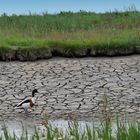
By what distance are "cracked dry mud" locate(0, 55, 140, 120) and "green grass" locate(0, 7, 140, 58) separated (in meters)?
0.76

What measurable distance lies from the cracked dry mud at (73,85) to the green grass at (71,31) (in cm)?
76

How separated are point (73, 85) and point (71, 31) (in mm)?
7754

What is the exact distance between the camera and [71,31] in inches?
763

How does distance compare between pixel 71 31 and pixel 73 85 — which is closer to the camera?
pixel 73 85

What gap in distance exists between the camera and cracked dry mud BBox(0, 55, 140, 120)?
955 cm

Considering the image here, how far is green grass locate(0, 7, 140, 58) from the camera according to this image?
15.9m

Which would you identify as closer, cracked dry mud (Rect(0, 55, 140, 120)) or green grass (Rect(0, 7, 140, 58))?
cracked dry mud (Rect(0, 55, 140, 120))

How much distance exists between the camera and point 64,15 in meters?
26.0

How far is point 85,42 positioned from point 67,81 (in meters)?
4.02

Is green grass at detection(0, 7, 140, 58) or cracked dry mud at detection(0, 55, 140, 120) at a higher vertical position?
green grass at detection(0, 7, 140, 58)

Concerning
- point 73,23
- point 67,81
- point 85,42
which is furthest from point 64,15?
point 67,81

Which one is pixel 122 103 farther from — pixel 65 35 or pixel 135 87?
pixel 65 35

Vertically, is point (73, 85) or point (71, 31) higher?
point (71, 31)

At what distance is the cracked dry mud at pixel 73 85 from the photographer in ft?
31.3
